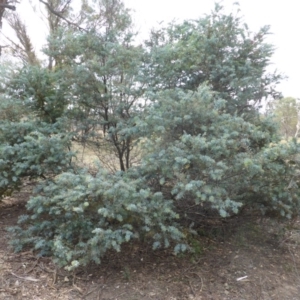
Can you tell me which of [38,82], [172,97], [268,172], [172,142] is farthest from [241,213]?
[38,82]

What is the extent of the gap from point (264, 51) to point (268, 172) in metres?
1.64

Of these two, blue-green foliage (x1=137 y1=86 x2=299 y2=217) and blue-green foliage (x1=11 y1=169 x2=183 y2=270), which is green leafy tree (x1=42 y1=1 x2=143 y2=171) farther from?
blue-green foliage (x1=11 y1=169 x2=183 y2=270)

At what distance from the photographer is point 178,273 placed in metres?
2.61

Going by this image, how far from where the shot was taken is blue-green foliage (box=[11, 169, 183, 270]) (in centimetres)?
225

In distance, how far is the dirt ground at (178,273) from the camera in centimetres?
235

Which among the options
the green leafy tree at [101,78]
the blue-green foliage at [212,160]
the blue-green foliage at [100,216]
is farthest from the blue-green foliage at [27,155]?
the blue-green foliage at [212,160]

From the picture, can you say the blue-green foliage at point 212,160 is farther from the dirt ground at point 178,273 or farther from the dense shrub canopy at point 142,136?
the dirt ground at point 178,273

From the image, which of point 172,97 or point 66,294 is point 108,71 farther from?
point 66,294

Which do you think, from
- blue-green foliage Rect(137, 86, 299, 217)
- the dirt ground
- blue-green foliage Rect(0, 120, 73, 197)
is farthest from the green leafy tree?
the dirt ground

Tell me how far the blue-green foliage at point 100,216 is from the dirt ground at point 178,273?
216mm

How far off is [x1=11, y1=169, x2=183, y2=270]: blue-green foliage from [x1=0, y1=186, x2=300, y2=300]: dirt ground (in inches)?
8.5

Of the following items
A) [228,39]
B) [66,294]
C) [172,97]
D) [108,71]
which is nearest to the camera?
[66,294]

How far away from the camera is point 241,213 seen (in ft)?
9.75

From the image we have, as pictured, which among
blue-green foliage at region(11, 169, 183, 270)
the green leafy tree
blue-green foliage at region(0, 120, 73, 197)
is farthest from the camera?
the green leafy tree
